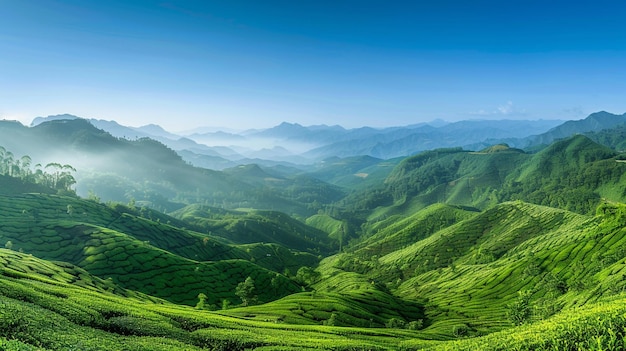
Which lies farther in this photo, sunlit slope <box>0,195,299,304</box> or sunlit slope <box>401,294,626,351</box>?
sunlit slope <box>0,195,299,304</box>

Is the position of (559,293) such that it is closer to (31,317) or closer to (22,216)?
(31,317)

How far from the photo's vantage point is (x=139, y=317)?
2456 inches

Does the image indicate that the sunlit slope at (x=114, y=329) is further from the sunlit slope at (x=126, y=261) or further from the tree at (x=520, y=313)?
the sunlit slope at (x=126, y=261)

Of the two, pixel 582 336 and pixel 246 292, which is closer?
pixel 582 336

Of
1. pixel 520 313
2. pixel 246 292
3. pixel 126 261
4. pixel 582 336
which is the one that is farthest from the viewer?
pixel 246 292

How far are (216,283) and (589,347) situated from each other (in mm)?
161575

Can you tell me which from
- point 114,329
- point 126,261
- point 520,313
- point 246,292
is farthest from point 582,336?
point 126,261

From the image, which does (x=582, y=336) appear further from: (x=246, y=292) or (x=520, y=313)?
(x=246, y=292)

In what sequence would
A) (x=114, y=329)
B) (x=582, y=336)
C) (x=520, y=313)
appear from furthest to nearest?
1. (x=520, y=313)
2. (x=114, y=329)
3. (x=582, y=336)

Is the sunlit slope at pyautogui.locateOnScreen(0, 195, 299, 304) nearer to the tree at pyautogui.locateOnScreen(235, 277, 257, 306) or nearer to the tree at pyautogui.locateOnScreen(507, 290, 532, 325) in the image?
the tree at pyautogui.locateOnScreen(235, 277, 257, 306)

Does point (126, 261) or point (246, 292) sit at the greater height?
point (126, 261)

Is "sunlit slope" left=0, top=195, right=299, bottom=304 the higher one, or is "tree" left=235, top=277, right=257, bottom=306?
"sunlit slope" left=0, top=195, right=299, bottom=304

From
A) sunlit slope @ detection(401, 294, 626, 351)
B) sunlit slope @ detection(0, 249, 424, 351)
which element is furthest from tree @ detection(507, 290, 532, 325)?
sunlit slope @ detection(401, 294, 626, 351)

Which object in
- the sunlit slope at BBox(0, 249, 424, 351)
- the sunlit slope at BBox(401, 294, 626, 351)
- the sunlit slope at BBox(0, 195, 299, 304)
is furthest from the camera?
the sunlit slope at BBox(0, 195, 299, 304)
